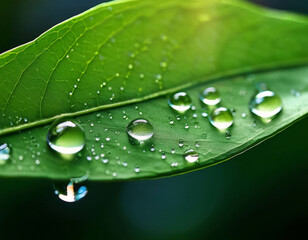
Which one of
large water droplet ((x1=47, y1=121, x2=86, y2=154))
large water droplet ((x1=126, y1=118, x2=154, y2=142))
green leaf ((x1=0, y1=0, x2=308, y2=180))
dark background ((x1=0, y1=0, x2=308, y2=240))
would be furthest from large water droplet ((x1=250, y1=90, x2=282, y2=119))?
dark background ((x1=0, y1=0, x2=308, y2=240))

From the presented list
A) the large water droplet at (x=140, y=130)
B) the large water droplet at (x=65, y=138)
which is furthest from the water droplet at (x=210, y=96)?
the large water droplet at (x=65, y=138)

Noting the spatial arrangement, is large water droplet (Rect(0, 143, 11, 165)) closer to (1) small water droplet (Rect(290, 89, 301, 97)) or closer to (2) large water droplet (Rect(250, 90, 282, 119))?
(2) large water droplet (Rect(250, 90, 282, 119))

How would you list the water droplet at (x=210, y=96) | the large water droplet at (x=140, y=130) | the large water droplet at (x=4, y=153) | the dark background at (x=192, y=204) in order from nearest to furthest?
the large water droplet at (x=4, y=153) < the large water droplet at (x=140, y=130) < the water droplet at (x=210, y=96) < the dark background at (x=192, y=204)

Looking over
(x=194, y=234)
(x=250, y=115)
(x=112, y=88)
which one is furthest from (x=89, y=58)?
(x=194, y=234)

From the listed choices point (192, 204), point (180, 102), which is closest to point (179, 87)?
point (180, 102)

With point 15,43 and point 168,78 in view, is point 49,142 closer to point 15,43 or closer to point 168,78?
point 168,78

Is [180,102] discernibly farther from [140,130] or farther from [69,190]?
[69,190]

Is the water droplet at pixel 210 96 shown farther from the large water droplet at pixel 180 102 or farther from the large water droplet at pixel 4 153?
the large water droplet at pixel 4 153
